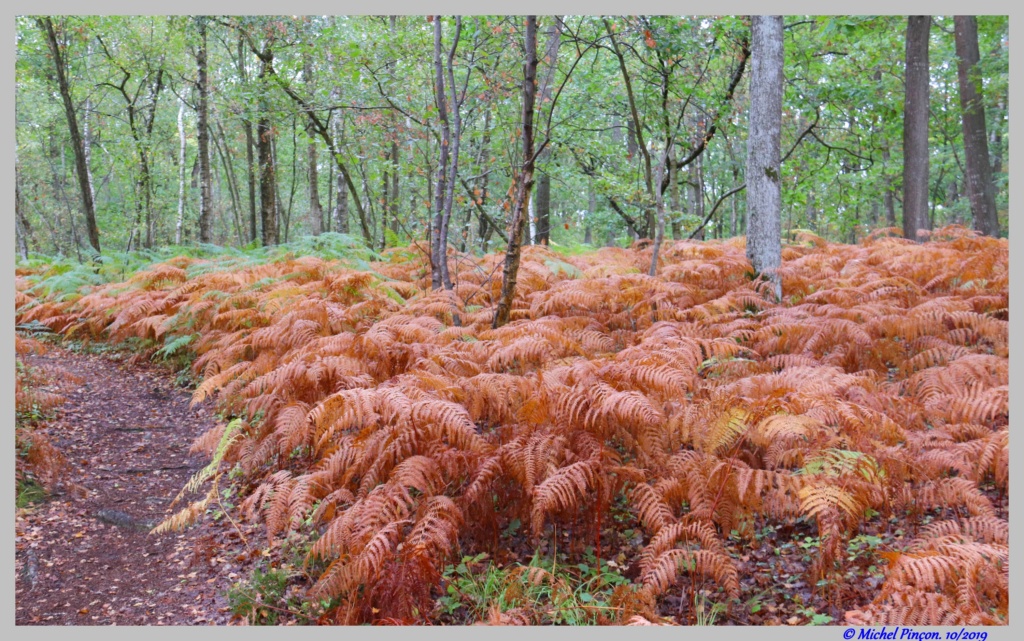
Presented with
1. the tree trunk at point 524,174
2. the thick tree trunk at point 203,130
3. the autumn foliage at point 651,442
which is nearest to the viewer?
the autumn foliage at point 651,442

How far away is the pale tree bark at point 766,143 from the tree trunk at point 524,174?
230 cm

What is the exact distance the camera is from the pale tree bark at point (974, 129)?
10.4 metres

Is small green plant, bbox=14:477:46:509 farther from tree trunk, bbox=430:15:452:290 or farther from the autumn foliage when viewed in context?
tree trunk, bbox=430:15:452:290

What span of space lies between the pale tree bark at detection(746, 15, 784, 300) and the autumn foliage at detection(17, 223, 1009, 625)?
811 millimetres

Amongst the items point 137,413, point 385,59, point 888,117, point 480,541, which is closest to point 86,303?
point 137,413

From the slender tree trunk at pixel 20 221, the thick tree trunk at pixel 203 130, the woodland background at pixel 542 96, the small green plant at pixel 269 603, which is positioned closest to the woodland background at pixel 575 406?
the small green plant at pixel 269 603

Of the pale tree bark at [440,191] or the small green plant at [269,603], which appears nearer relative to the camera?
the small green plant at [269,603]

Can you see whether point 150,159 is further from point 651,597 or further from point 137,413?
point 651,597

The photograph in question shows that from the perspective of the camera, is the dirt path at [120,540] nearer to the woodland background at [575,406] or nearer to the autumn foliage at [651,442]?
the woodland background at [575,406]

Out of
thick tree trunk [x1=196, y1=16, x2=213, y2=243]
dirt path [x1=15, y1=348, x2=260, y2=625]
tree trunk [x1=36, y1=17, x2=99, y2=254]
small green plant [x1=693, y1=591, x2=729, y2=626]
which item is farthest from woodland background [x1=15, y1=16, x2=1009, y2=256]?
small green plant [x1=693, y1=591, x2=729, y2=626]

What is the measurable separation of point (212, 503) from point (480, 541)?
7.25 ft

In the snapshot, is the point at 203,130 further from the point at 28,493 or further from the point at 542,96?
the point at 28,493

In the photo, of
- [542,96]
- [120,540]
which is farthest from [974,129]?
[120,540]

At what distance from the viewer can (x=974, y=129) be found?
433 inches
